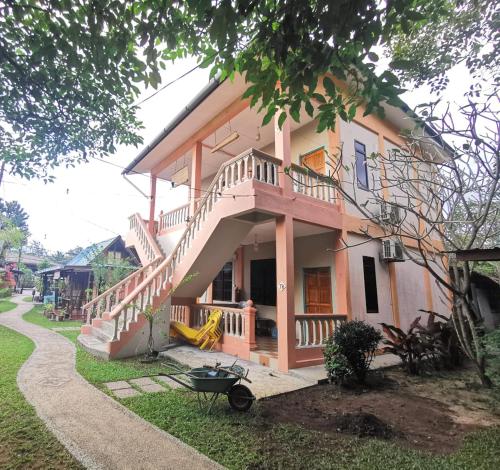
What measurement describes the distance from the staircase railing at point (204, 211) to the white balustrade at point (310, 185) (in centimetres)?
71

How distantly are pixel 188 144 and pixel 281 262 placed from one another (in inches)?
251

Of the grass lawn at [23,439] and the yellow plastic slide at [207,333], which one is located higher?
the yellow plastic slide at [207,333]

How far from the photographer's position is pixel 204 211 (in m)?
8.04

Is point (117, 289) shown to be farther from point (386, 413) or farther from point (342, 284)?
point (386, 413)

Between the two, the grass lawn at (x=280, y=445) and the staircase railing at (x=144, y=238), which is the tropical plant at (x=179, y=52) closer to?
the grass lawn at (x=280, y=445)

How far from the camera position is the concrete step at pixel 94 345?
6.82 metres

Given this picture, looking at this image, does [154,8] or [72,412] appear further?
[72,412]

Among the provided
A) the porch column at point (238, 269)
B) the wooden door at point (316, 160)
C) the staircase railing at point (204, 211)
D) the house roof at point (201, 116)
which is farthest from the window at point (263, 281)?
the house roof at point (201, 116)

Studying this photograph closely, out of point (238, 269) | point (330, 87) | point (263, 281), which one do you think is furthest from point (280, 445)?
point (238, 269)

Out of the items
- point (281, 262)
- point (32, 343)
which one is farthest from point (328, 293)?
point (32, 343)

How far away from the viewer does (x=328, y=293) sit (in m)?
9.06

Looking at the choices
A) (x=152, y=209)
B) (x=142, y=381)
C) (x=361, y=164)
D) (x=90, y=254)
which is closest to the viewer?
(x=142, y=381)

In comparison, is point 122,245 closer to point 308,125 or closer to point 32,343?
point 32,343

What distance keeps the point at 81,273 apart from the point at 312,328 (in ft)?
Result: 47.5
